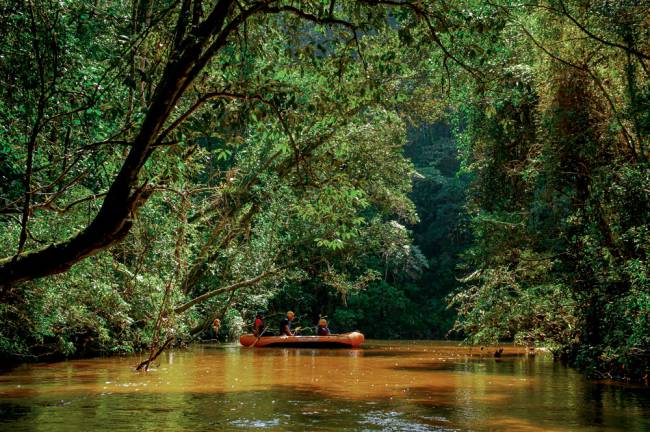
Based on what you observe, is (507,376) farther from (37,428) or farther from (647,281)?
(37,428)

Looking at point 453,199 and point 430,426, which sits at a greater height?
point 453,199

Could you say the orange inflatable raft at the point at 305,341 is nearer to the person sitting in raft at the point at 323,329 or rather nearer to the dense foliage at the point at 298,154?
the person sitting in raft at the point at 323,329

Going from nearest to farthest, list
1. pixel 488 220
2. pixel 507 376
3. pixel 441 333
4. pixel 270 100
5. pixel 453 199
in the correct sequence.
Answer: pixel 270 100, pixel 507 376, pixel 488 220, pixel 441 333, pixel 453 199

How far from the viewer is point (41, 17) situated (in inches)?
223

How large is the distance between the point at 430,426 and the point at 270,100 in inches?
132

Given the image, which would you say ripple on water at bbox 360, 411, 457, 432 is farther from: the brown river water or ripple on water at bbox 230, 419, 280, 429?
ripple on water at bbox 230, 419, 280, 429

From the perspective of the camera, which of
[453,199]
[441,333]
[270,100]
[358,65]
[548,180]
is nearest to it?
Answer: [270,100]

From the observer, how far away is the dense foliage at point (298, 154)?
17.2 feet

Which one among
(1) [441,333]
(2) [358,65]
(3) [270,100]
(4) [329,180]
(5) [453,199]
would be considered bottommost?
(1) [441,333]

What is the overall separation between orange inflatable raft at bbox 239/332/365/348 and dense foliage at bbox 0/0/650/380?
130 cm

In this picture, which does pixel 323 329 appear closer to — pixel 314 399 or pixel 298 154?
pixel 314 399

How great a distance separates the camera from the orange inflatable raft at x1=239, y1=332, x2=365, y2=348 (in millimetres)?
19931

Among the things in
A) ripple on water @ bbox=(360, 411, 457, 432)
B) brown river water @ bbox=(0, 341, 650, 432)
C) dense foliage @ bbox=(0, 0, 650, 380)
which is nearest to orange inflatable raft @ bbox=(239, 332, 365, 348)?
dense foliage @ bbox=(0, 0, 650, 380)

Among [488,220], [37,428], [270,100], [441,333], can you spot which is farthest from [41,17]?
[441,333]
